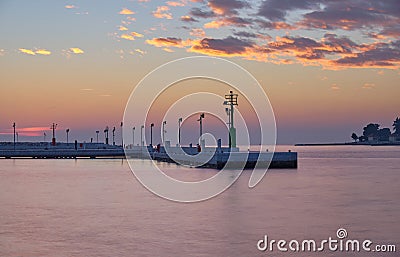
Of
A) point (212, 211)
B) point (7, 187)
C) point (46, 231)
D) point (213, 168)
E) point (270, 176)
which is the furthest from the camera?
point (213, 168)

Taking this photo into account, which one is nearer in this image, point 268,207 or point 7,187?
point 268,207

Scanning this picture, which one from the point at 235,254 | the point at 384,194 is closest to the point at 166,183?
the point at 384,194

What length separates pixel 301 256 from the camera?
76.5ft

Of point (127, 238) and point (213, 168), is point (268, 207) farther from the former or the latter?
point (213, 168)

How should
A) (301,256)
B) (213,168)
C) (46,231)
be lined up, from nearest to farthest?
1. (301,256)
2. (46,231)
3. (213,168)

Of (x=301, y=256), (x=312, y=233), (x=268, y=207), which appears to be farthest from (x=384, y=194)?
(x=301, y=256)

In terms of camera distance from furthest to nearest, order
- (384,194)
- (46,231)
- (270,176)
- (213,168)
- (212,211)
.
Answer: (213,168)
(270,176)
(384,194)
(212,211)
(46,231)

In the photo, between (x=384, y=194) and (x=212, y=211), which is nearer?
(x=212, y=211)

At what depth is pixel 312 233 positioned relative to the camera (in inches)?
1120

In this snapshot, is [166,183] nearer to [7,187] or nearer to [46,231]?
[7,187]

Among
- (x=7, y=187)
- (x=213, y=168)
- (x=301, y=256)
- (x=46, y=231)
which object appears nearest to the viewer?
(x=301, y=256)

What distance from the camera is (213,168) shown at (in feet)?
273

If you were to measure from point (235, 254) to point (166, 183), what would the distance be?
3460 cm

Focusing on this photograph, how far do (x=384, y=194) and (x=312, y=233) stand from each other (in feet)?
76.3
